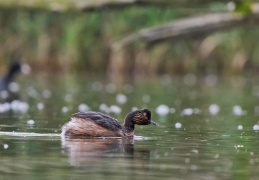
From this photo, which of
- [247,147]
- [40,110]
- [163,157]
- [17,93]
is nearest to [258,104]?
[40,110]

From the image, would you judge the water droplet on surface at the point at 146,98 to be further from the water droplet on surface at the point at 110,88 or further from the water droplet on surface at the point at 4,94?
the water droplet on surface at the point at 4,94

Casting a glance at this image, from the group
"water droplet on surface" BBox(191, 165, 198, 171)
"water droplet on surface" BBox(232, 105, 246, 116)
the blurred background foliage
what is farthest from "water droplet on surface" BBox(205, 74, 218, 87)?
"water droplet on surface" BBox(191, 165, 198, 171)

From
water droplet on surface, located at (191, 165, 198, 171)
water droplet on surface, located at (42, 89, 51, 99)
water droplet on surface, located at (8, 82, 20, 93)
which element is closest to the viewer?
water droplet on surface, located at (191, 165, 198, 171)

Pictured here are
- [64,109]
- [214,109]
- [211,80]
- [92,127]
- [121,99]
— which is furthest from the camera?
[211,80]

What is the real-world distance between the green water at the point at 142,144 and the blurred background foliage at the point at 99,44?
34.1 ft

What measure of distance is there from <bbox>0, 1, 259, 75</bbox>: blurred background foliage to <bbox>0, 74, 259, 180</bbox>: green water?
410 inches

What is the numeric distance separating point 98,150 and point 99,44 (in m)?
23.3

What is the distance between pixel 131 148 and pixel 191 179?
8.28 feet

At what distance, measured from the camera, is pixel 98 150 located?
9.48 metres

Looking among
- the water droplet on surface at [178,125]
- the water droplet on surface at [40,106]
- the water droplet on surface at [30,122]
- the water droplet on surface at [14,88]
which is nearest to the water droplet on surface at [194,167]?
the water droplet on surface at [178,125]

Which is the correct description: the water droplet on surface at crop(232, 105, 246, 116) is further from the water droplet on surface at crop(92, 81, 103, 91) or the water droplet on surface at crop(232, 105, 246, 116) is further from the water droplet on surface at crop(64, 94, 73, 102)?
the water droplet on surface at crop(92, 81, 103, 91)

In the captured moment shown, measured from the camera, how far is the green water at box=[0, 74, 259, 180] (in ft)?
25.9

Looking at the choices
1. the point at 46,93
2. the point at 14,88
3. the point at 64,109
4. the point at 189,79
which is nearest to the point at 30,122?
the point at 64,109

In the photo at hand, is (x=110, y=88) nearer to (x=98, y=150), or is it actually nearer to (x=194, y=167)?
(x=98, y=150)
